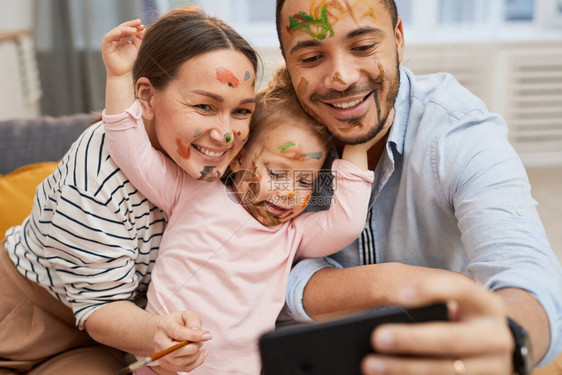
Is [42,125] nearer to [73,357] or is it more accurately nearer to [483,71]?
→ [73,357]

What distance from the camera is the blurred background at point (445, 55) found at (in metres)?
2.62

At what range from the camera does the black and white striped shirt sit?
0.86 metres

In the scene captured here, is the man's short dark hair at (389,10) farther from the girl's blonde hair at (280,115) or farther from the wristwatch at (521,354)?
the wristwatch at (521,354)

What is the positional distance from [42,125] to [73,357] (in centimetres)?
71

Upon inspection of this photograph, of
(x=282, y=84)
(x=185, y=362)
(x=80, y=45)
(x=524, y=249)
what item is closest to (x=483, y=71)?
(x=80, y=45)

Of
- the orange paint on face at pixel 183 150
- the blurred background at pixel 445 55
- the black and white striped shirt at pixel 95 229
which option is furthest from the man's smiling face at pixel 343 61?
the blurred background at pixel 445 55

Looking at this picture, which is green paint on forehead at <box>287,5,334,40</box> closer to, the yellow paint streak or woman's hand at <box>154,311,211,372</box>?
the yellow paint streak

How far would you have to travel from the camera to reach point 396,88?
38.9 inches

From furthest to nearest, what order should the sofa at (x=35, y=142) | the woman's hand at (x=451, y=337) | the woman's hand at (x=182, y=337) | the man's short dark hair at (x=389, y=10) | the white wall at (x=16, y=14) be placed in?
the white wall at (x=16, y=14), the sofa at (x=35, y=142), the man's short dark hair at (x=389, y=10), the woman's hand at (x=182, y=337), the woman's hand at (x=451, y=337)

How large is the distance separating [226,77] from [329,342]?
1.57 feet

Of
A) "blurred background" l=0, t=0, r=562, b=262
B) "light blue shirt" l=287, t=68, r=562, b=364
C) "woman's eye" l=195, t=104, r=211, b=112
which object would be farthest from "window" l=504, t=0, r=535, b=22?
"woman's eye" l=195, t=104, r=211, b=112

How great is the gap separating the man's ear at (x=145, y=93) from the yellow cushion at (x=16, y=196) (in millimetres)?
573

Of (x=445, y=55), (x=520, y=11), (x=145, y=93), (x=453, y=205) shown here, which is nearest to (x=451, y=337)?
(x=453, y=205)

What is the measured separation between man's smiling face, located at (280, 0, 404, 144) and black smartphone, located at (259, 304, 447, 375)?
47cm
